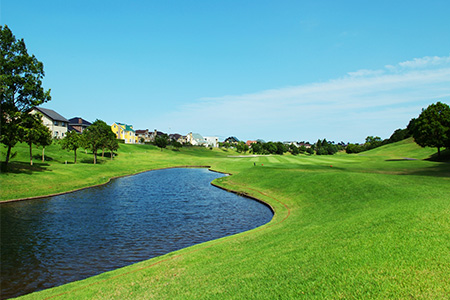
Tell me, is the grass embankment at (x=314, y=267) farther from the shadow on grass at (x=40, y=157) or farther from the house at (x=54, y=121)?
the house at (x=54, y=121)

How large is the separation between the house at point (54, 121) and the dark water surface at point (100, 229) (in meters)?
70.0

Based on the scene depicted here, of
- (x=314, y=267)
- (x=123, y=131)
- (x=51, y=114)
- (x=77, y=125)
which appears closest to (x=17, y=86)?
(x=314, y=267)

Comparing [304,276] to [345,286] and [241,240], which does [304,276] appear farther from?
[241,240]

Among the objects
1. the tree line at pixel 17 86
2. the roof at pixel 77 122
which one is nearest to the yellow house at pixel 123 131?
the roof at pixel 77 122

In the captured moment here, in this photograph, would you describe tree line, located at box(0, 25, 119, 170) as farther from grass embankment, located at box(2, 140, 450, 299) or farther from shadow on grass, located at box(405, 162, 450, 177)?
shadow on grass, located at box(405, 162, 450, 177)

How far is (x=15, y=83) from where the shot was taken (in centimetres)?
3916

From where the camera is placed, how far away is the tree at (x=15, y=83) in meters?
37.8

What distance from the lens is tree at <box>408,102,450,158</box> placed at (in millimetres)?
65312

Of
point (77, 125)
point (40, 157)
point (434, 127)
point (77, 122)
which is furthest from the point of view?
point (77, 122)

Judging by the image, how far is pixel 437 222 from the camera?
13.6 metres

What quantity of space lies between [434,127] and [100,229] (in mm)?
76780

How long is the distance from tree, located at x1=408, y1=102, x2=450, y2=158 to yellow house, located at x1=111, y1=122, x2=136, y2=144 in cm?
14150

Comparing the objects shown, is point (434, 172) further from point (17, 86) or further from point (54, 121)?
point (54, 121)

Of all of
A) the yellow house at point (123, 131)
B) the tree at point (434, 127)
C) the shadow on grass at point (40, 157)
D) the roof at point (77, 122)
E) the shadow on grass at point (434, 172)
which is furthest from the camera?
the yellow house at point (123, 131)
